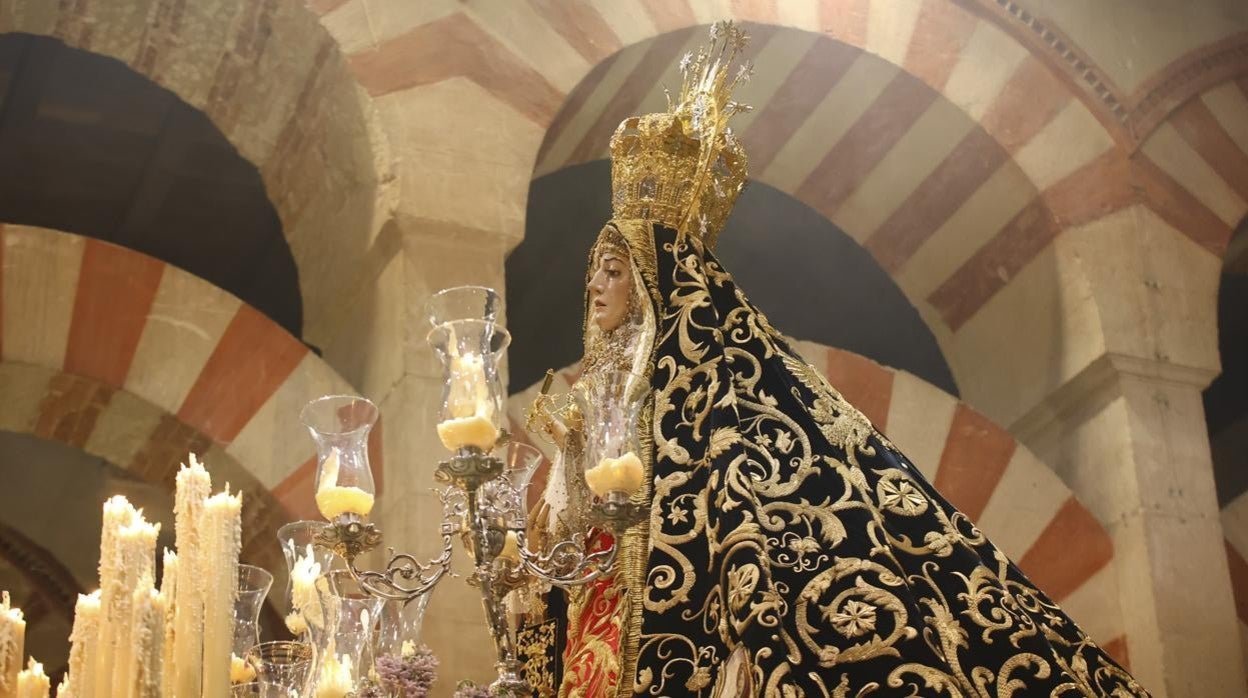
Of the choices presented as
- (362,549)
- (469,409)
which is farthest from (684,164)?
(362,549)

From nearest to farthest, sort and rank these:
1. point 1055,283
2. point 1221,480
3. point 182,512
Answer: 1. point 182,512
2. point 1055,283
3. point 1221,480

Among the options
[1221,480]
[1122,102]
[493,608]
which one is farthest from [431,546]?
[1221,480]

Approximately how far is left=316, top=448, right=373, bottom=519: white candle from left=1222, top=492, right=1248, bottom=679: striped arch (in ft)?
11.5

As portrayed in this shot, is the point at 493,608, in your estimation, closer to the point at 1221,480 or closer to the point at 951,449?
the point at 951,449

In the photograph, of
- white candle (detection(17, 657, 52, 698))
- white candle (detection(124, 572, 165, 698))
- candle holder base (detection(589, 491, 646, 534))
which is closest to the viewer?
white candle (detection(124, 572, 165, 698))

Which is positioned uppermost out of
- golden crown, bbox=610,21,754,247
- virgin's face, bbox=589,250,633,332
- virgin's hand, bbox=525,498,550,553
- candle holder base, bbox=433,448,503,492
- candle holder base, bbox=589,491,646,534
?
golden crown, bbox=610,21,754,247

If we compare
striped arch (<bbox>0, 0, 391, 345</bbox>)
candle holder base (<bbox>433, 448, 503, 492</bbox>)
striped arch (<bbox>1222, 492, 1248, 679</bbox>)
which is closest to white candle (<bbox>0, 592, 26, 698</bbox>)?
candle holder base (<bbox>433, 448, 503, 492</bbox>)

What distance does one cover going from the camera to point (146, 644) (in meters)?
2.36

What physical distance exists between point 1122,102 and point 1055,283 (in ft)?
2.25

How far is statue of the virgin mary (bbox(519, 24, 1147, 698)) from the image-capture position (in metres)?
2.89

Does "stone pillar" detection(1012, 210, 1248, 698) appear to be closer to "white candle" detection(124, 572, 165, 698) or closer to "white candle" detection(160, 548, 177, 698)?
"white candle" detection(160, 548, 177, 698)

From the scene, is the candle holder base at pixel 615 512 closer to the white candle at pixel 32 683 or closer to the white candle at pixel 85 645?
the white candle at pixel 85 645

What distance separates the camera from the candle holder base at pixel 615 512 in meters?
2.56

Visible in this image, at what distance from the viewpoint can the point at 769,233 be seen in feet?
23.1
